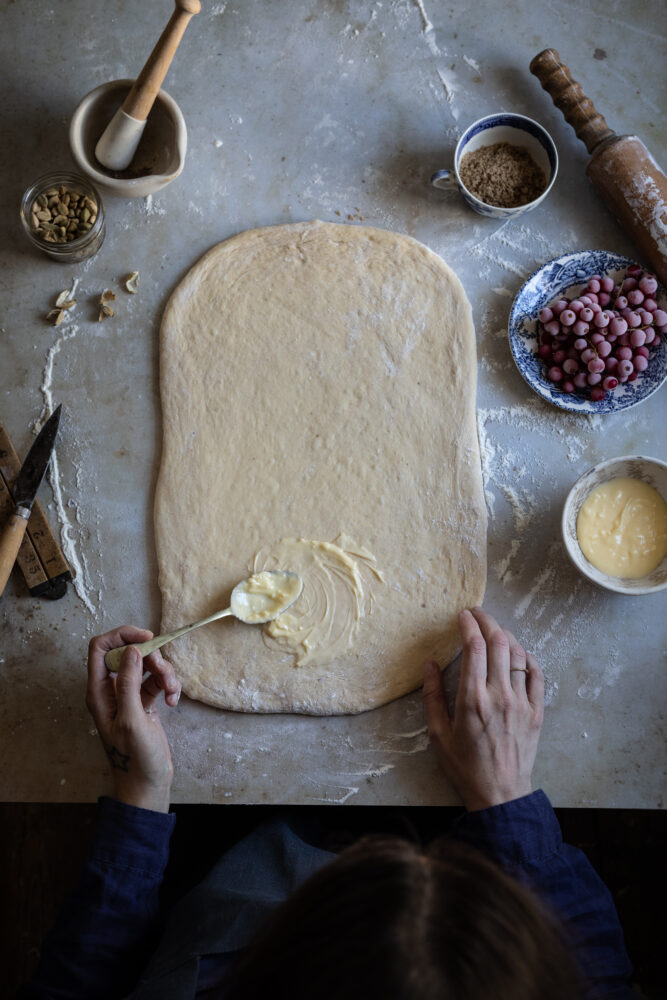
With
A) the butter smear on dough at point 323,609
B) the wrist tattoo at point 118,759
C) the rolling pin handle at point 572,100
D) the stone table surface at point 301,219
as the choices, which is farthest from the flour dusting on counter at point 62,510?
the rolling pin handle at point 572,100

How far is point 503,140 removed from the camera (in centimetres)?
141

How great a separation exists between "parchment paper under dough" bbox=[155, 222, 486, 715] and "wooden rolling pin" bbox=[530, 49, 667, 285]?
1.13ft

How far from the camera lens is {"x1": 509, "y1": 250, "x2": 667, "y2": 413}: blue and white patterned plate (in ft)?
4.47

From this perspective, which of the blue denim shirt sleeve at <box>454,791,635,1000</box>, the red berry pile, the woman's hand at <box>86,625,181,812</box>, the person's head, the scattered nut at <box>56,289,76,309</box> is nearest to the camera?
the person's head

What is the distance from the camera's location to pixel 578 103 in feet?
4.49

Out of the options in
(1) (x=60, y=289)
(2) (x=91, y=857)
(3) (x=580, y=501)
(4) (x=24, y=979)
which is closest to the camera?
(2) (x=91, y=857)

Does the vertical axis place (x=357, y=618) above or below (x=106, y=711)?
above

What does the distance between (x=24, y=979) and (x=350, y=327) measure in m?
1.62

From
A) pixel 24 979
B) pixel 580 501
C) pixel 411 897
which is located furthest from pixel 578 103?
pixel 24 979

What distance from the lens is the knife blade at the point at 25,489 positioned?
51.7 inches

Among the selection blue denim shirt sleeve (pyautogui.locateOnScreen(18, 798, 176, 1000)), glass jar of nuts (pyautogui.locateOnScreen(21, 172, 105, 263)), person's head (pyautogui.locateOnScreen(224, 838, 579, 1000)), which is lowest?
blue denim shirt sleeve (pyautogui.locateOnScreen(18, 798, 176, 1000))

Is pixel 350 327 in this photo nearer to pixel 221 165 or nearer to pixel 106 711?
pixel 221 165

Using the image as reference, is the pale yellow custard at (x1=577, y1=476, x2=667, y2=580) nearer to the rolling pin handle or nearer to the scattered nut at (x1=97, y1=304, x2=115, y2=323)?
the rolling pin handle

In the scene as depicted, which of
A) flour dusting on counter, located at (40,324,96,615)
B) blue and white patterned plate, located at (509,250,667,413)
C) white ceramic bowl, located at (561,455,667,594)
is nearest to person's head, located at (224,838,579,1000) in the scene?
white ceramic bowl, located at (561,455,667,594)
